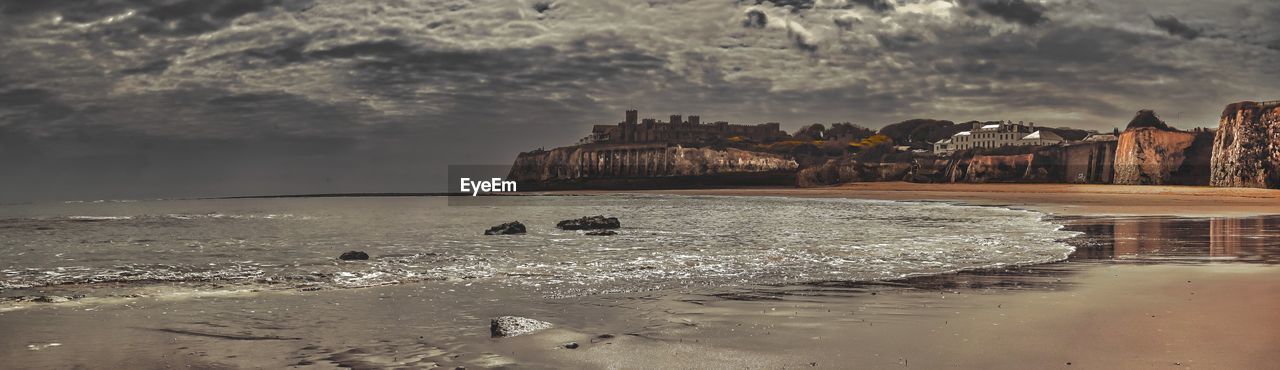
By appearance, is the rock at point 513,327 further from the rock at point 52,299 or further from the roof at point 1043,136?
the roof at point 1043,136

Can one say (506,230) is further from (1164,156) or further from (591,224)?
(1164,156)

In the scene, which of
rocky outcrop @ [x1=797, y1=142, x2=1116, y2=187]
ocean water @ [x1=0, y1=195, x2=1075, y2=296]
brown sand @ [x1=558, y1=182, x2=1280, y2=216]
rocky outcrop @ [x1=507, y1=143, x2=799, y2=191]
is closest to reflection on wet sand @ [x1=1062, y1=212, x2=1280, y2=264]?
ocean water @ [x1=0, y1=195, x2=1075, y2=296]

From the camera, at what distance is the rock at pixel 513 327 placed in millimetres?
→ 7453

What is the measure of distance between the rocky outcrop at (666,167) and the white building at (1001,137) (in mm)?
31023

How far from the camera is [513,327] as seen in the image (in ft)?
24.9

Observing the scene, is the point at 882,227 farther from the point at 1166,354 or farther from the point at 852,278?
the point at 1166,354

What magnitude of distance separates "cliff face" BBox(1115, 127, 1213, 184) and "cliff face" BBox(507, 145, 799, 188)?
62.7 meters

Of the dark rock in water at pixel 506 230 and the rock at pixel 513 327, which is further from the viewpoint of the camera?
the dark rock in water at pixel 506 230

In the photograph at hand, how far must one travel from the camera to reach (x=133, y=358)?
673 centimetres

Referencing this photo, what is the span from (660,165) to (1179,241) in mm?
151727

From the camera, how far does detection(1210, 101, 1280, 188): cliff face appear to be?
228 ft

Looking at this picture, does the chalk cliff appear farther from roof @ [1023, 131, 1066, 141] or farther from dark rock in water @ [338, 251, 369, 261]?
dark rock in water @ [338, 251, 369, 261]

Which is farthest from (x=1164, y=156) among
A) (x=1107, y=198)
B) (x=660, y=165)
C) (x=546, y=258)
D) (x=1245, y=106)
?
(x=660, y=165)

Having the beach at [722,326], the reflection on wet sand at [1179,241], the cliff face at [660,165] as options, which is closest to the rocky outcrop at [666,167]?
the cliff face at [660,165]
